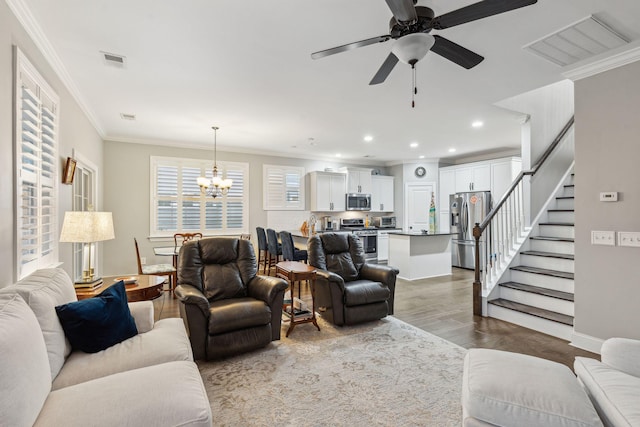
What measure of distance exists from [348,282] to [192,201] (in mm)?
4180

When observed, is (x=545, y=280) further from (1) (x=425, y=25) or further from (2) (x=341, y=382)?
(1) (x=425, y=25)

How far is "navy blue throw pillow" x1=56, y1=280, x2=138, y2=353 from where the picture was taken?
1.82m

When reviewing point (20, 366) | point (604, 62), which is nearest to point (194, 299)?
point (20, 366)

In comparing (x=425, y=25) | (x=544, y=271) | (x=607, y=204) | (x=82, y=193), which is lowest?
(x=544, y=271)

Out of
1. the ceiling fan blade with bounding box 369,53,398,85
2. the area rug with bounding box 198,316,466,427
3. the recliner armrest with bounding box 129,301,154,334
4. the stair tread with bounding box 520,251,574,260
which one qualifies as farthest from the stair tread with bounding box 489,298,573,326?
the recliner armrest with bounding box 129,301,154,334

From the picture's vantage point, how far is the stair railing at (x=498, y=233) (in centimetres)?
405

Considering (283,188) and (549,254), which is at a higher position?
(283,188)

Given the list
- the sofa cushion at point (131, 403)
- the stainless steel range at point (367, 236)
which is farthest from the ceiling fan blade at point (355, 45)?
the stainless steel range at point (367, 236)

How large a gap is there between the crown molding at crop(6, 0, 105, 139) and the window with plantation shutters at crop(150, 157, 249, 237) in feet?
7.81

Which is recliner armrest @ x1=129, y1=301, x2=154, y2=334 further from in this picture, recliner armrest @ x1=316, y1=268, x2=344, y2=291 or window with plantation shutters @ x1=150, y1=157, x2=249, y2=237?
window with plantation shutters @ x1=150, y1=157, x2=249, y2=237

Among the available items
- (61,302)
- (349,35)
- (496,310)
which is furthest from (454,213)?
(61,302)

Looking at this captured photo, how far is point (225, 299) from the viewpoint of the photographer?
3150 mm

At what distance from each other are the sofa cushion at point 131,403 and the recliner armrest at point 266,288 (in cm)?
149

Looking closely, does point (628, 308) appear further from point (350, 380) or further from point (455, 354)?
point (350, 380)
